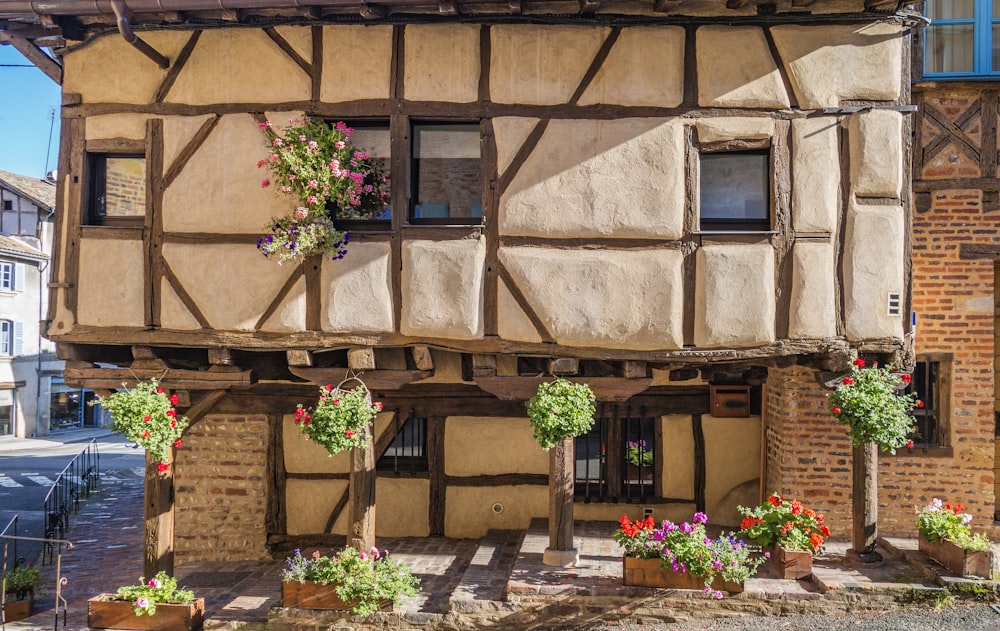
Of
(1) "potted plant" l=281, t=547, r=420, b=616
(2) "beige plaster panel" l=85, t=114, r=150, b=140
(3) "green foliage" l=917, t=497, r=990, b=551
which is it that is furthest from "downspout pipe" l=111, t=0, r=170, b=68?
(3) "green foliage" l=917, t=497, r=990, b=551

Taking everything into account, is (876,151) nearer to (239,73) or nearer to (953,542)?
(953,542)

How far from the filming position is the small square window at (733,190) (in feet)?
21.6

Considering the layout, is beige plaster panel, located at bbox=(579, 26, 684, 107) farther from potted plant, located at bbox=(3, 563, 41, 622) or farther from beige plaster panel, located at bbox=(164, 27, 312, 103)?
potted plant, located at bbox=(3, 563, 41, 622)

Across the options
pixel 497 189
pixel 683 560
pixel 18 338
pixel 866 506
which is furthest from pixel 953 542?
pixel 18 338

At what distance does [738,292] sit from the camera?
6.21 meters

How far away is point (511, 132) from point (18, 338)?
25317mm

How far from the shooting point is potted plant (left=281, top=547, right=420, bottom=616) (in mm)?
6137

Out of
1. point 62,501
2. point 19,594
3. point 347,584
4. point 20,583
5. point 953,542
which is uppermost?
point 953,542

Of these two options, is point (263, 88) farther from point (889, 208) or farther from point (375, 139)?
point (889, 208)

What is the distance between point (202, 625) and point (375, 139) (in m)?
5.09

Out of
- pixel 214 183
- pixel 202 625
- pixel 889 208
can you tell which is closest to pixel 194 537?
pixel 202 625

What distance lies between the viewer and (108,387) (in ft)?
22.5

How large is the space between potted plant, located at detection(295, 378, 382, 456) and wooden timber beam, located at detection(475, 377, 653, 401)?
1.17 metres

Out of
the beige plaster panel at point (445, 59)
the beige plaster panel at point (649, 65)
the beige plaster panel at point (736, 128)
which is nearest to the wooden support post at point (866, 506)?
the beige plaster panel at point (736, 128)
